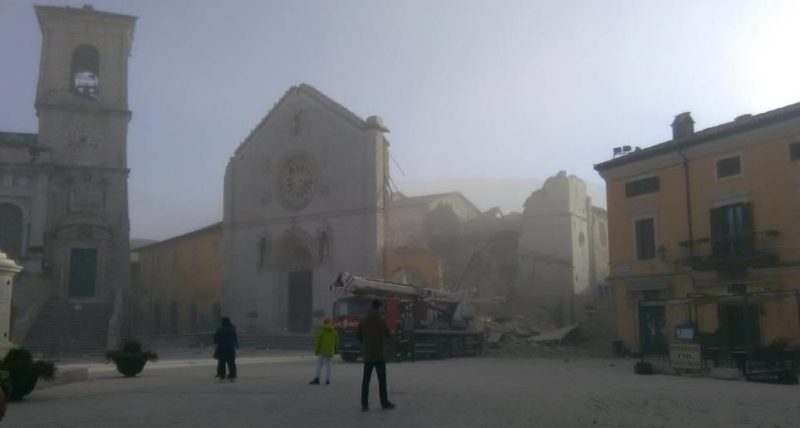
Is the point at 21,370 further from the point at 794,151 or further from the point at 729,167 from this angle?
the point at 729,167

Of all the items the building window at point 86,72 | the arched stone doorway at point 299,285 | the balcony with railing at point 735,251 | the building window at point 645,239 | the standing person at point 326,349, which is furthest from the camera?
the arched stone doorway at point 299,285

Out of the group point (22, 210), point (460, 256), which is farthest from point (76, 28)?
point (460, 256)

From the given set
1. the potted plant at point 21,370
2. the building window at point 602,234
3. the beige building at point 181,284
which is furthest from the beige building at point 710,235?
the beige building at point 181,284

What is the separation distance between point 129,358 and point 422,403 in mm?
10228

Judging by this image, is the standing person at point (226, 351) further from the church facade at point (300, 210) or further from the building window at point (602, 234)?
the building window at point (602, 234)

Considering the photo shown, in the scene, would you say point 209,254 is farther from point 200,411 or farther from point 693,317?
point 200,411

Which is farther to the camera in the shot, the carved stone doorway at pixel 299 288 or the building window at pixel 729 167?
the carved stone doorway at pixel 299 288

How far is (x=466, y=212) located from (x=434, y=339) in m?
24.5

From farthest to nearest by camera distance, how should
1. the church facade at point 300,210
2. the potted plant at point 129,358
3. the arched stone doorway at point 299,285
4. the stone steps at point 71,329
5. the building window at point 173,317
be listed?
the building window at point 173,317
the arched stone doorway at point 299,285
the church facade at point 300,210
the stone steps at point 71,329
the potted plant at point 129,358

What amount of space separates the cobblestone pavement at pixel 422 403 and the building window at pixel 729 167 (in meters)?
10.8

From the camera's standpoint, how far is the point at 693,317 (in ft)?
89.9

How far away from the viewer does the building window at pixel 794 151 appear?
2456 centimetres

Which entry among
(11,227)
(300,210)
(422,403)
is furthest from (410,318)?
(11,227)

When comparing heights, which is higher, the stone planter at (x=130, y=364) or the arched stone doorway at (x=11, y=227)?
the arched stone doorway at (x=11, y=227)
